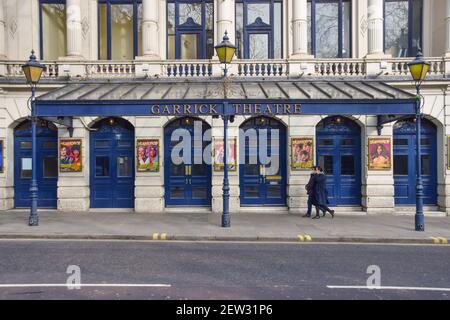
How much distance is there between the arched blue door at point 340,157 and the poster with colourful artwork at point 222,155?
3756 mm

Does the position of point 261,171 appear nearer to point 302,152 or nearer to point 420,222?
point 302,152

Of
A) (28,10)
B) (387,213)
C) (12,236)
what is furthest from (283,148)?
(28,10)

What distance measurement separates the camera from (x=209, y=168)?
54.6 feet

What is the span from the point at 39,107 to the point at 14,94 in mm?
4373

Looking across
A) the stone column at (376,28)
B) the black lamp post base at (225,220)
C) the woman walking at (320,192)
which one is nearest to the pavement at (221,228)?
the black lamp post base at (225,220)

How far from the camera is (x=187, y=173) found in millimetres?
16734

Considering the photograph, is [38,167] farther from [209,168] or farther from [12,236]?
[209,168]

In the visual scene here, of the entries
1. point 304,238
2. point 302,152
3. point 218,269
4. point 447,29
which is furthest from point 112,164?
point 447,29

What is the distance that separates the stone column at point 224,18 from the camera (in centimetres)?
1689

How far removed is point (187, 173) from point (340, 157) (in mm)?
6803

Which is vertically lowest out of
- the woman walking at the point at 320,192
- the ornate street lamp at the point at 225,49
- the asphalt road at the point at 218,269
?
the asphalt road at the point at 218,269

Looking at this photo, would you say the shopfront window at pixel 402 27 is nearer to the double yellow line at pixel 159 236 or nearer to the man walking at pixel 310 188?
the man walking at pixel 310 188

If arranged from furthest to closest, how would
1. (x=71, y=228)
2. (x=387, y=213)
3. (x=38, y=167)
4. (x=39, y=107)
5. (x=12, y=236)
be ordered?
(x=38, y=167) < (x=387, y=213) < (x=39, y=107) < (x=71, y=228) < (x=12, y=236)

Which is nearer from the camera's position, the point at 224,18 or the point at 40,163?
the point at 224,18
